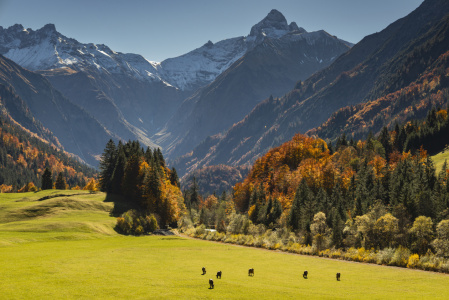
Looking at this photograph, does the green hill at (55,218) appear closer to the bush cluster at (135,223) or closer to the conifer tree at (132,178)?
the bush cluster at (135,223)

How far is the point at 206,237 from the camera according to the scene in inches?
4377

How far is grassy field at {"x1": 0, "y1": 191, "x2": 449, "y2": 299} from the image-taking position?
116 feet

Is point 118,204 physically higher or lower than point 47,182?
lower

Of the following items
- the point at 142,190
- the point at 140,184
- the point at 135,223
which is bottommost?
the point at 135,223

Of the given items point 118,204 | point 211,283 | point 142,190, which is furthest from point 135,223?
point 211,283

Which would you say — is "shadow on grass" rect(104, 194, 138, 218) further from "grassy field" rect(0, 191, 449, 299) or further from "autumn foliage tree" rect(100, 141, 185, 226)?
"grassy field" rect(0, 191, 449, 299)

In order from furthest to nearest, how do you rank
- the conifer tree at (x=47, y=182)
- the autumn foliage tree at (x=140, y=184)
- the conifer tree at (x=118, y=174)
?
the conifer tree at (x=47, y=182) → the conifer tree at (x=118, y=174) → the autumn foliage tree at (x=140, y=184)

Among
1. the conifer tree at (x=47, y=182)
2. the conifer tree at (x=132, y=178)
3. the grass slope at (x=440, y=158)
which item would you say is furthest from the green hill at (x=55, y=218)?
the grass slope at (x=440, y=158)

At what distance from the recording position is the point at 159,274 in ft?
146

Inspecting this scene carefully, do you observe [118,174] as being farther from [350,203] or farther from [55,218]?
[350,203]

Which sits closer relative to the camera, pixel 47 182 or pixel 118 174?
pixel 118 174

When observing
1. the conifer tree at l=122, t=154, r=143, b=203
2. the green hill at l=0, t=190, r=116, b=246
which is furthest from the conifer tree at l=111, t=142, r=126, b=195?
the green hill at l=0, t=190, r=116, b=246

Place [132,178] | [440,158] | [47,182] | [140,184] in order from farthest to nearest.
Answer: [47,182] → [440,158] → [132,178] → [140,184]

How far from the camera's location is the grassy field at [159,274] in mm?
35375
